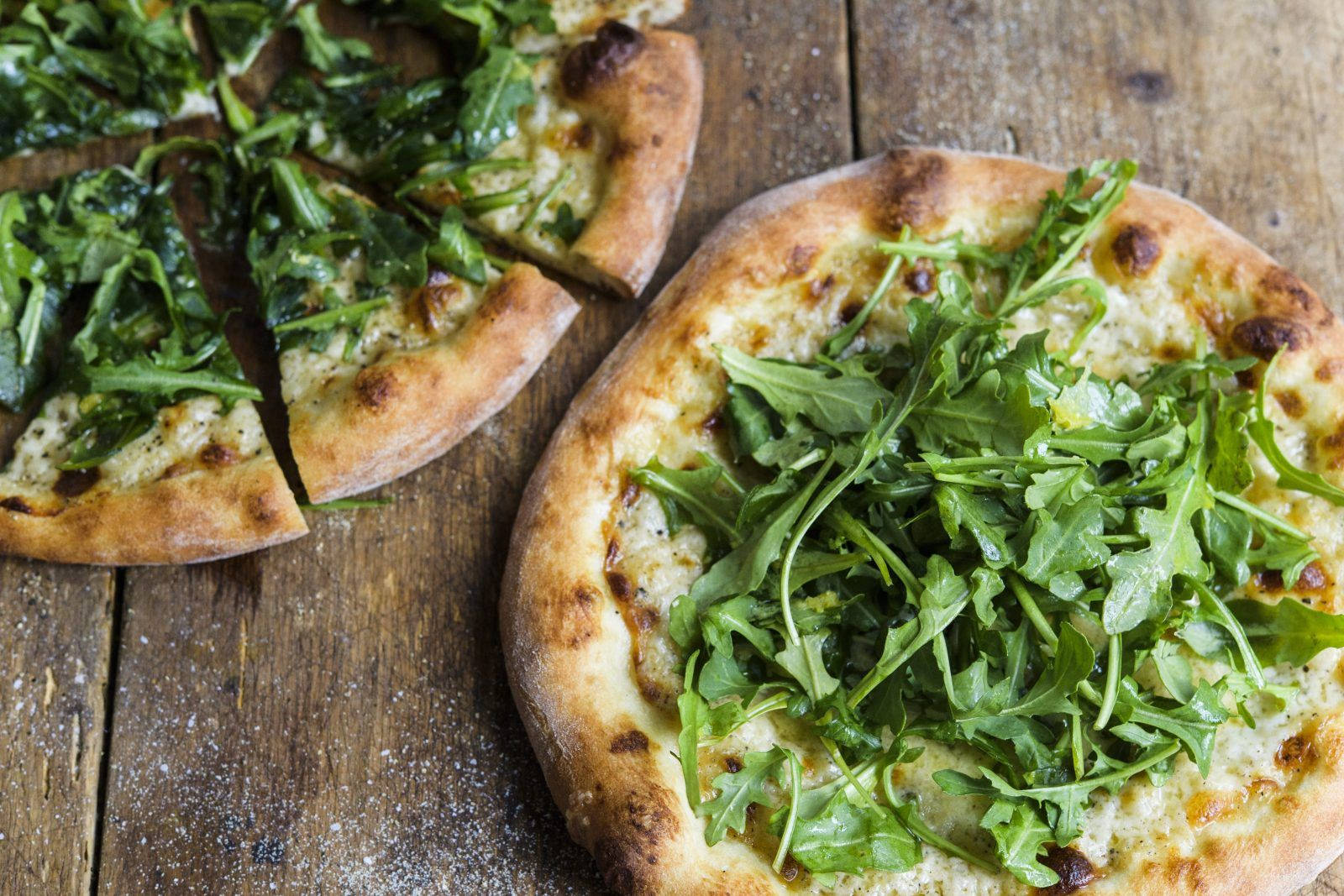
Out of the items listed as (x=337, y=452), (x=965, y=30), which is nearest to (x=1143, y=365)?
(x=965, y=30)

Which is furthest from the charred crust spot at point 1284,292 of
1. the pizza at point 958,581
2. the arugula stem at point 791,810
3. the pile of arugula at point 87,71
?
the pile of arugula at point 87,71

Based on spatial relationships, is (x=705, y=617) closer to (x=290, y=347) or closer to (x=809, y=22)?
(x=290, y=347)

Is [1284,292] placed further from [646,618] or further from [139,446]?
[139,446]

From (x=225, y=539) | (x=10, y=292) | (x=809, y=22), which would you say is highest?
(x=809, y=22)

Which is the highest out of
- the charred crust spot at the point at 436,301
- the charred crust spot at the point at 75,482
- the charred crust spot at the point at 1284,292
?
the charred crust spot at the point at 436,301

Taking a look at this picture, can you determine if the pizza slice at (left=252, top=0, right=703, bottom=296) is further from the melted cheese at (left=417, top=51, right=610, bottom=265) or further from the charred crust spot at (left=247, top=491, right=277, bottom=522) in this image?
the charred crust spot at (left=247, top=491, right=277, bottom=522)

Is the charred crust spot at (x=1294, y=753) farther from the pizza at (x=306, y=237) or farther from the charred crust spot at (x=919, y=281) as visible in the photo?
the pizza at (x=306, y=237)
